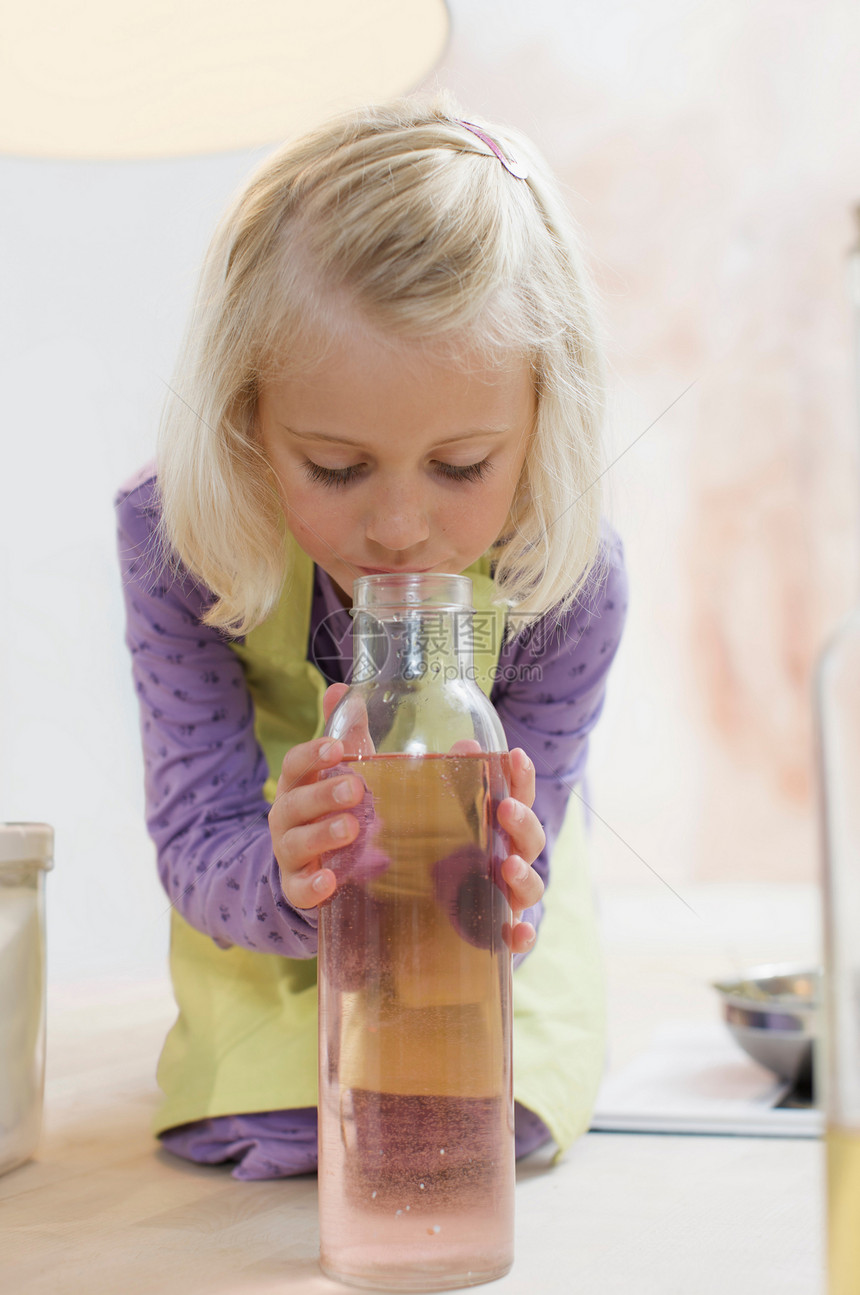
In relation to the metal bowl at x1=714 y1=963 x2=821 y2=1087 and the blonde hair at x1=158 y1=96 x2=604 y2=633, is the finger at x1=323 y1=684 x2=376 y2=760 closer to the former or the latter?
the blonde hair at x1=158 y1=96 x2=604 y2=633

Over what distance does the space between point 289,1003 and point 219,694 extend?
189mm

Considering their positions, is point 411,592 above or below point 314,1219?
above

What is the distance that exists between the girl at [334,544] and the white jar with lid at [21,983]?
8cm

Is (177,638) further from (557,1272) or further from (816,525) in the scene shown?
(816,525)

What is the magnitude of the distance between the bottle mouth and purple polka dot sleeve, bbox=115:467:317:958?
25cm

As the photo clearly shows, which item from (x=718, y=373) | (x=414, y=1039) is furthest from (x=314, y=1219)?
(x=718, y=373)

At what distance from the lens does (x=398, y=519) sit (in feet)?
1.82

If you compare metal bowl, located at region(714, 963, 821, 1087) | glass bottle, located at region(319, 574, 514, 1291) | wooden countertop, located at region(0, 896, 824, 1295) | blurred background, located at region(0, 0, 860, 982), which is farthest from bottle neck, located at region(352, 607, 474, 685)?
blurred background, located at region(0, 0, 860, 982)

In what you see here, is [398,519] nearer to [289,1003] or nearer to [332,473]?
[332,473]

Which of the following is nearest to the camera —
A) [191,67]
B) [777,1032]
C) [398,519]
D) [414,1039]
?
[414,1039]

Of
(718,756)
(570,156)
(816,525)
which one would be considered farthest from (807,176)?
(718,756)

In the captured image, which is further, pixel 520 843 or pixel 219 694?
pixel 219 694

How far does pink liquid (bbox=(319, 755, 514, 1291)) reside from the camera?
45cm

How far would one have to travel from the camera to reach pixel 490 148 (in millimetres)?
612
